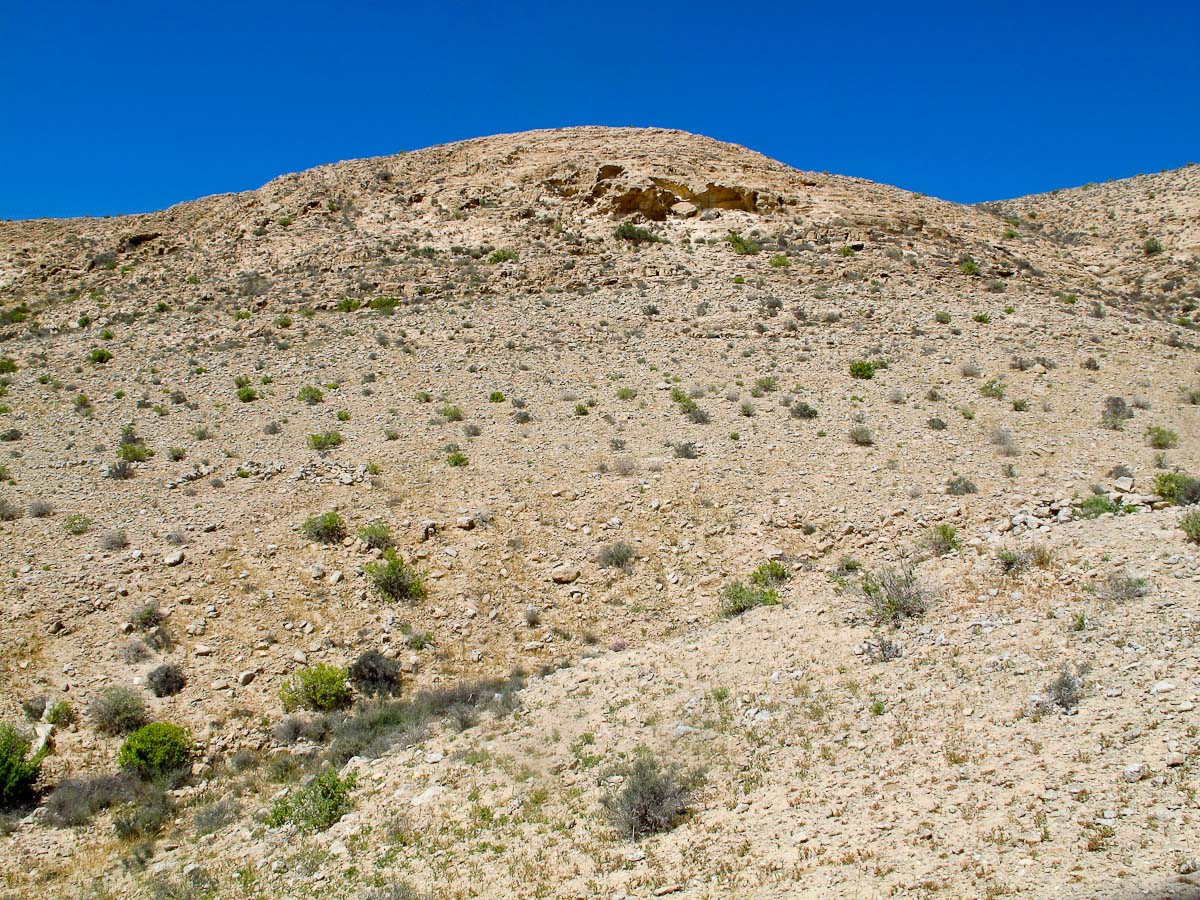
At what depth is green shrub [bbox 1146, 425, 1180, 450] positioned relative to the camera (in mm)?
12398

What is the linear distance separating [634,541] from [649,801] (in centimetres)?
551

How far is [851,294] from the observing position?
68.7 feet

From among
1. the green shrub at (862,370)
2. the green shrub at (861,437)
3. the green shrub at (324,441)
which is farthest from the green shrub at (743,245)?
the green shrub at (324,441)

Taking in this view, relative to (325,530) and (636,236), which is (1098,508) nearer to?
(325,530)

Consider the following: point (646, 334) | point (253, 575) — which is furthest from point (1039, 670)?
point (646, 334)

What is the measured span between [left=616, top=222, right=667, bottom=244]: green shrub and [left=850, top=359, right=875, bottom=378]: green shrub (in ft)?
31.8

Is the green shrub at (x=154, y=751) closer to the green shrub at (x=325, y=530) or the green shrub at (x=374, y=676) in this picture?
the green shrub at (x=374, y=676)

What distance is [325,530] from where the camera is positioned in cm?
1148

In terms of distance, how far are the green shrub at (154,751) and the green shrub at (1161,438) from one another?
14.8 meters

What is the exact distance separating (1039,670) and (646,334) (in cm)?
1370

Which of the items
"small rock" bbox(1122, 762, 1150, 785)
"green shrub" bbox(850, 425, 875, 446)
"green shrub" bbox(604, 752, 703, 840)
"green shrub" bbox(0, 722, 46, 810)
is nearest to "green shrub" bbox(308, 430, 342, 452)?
"green shrub" bbox(0, 722, 46, 810)

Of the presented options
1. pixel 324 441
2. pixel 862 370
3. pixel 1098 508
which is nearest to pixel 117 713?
pixel 324 441

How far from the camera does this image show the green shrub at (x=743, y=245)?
23375mm

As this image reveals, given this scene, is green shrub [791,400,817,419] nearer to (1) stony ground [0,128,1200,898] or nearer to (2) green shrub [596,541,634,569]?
(1) stony ground [0,128,1200,898]
